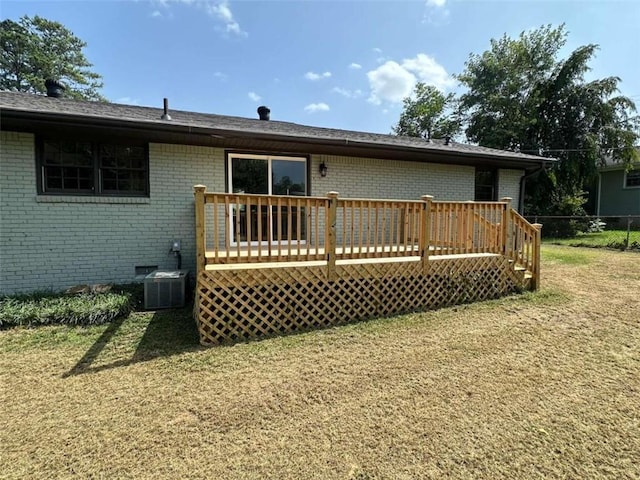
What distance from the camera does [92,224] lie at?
5547mm

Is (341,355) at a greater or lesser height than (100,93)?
lesser

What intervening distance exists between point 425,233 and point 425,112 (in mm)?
28429

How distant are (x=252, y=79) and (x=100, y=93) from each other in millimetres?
23277

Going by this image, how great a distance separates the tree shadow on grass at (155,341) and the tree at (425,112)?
28457 millimetres

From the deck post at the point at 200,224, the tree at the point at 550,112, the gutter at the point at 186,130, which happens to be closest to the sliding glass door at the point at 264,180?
the gutter at the point at 186,130

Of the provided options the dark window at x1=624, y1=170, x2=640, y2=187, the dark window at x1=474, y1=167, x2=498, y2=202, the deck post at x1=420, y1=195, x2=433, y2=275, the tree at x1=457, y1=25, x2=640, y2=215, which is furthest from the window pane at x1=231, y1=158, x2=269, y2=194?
the dark window at x1=624, y1=170, x2=640, y2=187

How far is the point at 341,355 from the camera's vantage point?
11.7 ft

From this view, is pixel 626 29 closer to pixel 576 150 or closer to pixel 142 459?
pixel 576 150

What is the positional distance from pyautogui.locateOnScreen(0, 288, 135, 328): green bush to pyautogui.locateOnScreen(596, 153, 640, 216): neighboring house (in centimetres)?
2341

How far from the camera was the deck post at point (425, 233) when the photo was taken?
16.7 ft

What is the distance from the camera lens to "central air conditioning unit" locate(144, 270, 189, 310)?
497 cm

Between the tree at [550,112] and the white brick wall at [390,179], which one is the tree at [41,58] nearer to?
the white brick wall at [390,179]

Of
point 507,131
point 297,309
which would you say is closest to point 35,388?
point 297,309

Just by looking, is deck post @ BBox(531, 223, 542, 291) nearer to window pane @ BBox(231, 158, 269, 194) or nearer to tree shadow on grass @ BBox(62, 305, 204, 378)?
window pane @ BBox(231, 158, 269, 194)
